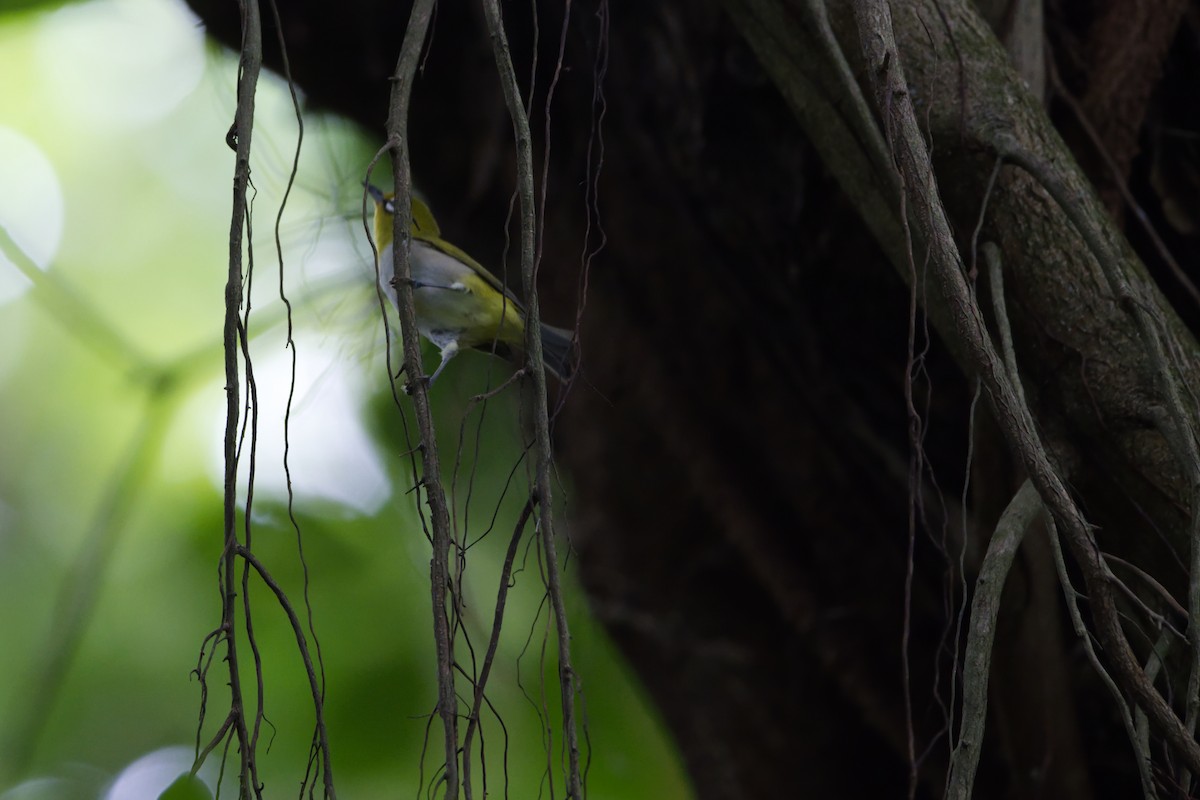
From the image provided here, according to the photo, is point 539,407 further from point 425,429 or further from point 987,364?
point 987,364

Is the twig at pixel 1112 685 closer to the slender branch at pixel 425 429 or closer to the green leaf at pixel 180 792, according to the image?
the slender branch at pixel 425 429

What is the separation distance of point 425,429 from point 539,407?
118 mm

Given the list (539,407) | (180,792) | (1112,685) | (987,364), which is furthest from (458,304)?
(180,792)

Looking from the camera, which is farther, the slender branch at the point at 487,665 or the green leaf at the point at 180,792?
the green leaf at the point at 180,792

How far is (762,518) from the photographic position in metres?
2.43

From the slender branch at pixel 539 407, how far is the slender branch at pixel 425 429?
9 centimetres

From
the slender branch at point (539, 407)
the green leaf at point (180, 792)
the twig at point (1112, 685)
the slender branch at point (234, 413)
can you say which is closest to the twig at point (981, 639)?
the twig at point (1112, 685)

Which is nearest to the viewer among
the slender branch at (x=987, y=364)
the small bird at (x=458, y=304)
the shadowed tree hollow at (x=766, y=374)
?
the slender branch at (x=987, y=364)

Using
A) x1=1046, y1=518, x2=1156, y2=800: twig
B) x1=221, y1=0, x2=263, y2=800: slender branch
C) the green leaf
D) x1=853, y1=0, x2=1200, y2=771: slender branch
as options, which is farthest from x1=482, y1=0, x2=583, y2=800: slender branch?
the green leaf

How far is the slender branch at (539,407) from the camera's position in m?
0.89

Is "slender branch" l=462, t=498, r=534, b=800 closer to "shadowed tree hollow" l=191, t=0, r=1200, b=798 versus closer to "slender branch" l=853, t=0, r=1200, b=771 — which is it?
"slender branch" l=853, t=0, r=1200, b=771

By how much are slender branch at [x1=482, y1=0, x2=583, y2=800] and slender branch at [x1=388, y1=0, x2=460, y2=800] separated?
0.30 feet

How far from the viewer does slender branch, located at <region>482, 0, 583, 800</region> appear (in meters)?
0.89

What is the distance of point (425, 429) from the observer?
89cm
